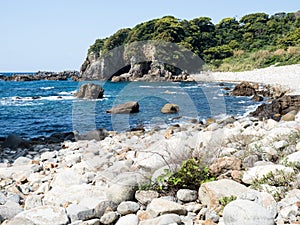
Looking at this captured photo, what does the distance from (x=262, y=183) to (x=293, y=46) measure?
4068 centimetres

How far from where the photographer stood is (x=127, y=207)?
10.4 ft

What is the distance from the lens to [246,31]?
5569cm

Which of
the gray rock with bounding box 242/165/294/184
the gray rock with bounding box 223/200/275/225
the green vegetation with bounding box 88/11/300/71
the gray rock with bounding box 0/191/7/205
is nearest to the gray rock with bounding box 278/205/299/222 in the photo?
the gray rock with bounding box 223/200/275/225

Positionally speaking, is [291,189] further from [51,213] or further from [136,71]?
[136,71]

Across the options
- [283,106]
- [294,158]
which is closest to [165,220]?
[294,158]

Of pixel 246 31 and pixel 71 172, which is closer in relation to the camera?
pixel 71 172

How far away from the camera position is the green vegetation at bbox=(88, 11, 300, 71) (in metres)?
41.5

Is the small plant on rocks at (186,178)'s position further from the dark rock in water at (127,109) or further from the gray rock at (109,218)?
the dark rock in water at (127,109)

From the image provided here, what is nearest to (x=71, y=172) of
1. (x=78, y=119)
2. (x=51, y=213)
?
(x=51, y=213)

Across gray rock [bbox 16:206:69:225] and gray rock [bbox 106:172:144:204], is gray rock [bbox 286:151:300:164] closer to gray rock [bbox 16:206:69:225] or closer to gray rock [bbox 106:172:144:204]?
gray rock [bbox 106:172:144:204]

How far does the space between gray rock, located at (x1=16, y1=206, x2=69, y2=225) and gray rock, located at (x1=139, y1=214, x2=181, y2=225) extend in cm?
83

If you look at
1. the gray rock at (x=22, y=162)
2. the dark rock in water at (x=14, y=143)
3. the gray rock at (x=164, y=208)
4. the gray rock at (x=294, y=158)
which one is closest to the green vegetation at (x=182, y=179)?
the gray rock at (x=164, y=208)

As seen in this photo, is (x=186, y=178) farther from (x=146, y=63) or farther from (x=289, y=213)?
(x=146, y=63)

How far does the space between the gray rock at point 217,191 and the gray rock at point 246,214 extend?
42 centimetres
